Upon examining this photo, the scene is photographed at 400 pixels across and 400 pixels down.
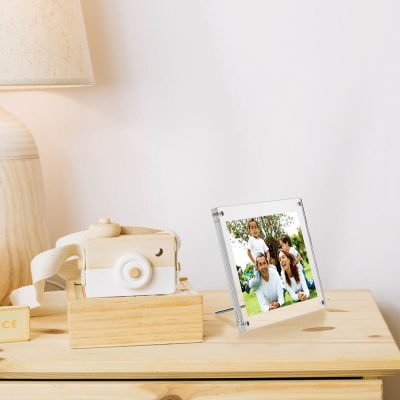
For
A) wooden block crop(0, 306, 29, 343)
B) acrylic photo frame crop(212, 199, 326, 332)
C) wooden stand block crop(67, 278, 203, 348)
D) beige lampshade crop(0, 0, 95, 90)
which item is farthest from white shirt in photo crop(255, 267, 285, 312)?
beige lampshade crop(0, 0, 95, 90)

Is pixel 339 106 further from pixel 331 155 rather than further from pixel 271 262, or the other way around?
pixel 271 262

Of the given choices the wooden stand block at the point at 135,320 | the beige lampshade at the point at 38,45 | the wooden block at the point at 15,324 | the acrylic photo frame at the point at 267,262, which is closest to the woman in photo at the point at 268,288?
the acrylic photo frame at the point at 267,262

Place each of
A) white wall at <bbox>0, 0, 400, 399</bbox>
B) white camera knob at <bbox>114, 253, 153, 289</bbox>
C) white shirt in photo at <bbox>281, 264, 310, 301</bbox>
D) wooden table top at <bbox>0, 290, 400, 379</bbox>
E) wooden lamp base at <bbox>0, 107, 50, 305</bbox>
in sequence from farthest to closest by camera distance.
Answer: white wall at <bbox>0, 0, 400, 399</bbox> < wooden lamp base at <bbox>0, 107, 50, 305</bbox> < white shirt in photo at <bbox>281, 264, 310, 301</bbox> < white camera knob at <bbox>114, 253, 153, 289</bbox> < wooden table top at <bbox>0, 290, 400, 379</bbox>

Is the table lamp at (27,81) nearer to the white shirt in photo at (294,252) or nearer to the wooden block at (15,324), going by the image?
the wooden block at (15,324)

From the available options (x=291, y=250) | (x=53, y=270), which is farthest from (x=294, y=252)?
(x=53, y=270)

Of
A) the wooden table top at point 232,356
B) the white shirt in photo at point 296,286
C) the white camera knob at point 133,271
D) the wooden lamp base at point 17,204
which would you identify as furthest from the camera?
the wooden lamp base at point 17,204

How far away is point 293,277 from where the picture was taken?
4.22 ft

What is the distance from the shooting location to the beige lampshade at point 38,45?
1.33 m

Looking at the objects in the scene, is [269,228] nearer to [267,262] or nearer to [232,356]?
[267,262]

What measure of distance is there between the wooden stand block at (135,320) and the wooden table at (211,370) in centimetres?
2

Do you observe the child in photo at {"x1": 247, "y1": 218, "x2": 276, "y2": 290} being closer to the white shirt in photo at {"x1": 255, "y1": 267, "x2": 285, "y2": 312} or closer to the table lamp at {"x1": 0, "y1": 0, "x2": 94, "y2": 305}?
the white shirt in photo at {"x1": 255, "y1": 267, "x2": 285, "y2": 312}

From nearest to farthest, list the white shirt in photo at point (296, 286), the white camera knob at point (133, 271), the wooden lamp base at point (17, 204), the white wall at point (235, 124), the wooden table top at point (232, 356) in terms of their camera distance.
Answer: the wooden table top at point (232, 356) → the white camera knob at point (133, 271) → the white shirt in photo at point (296, 286) → the wooden lamp base at point (17, 204) → the white wall at point (235, 124)

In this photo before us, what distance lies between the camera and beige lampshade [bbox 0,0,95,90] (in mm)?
1326

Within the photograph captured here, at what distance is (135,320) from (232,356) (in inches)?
6.2
